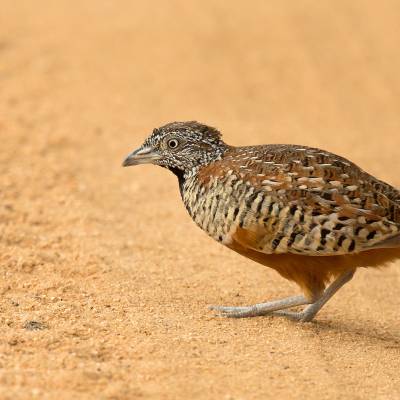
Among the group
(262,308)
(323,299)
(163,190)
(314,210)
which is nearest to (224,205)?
(314,210)

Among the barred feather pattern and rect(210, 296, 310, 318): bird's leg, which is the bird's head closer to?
the barred feather pattern

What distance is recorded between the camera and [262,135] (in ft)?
47.1

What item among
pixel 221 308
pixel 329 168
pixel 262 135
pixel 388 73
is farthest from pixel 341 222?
pixel 388 73

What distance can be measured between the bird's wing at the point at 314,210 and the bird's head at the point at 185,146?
574 mm

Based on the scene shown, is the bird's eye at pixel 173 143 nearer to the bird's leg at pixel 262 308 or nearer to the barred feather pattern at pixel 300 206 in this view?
the barred feather pattern at pixel 300 206

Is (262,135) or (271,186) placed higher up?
(262,135)

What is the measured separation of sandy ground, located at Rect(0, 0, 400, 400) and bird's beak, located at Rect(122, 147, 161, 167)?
1.09 meters

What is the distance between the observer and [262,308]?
7223 mm

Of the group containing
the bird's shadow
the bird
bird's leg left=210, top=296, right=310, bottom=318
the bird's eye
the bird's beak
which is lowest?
the bird's shadow

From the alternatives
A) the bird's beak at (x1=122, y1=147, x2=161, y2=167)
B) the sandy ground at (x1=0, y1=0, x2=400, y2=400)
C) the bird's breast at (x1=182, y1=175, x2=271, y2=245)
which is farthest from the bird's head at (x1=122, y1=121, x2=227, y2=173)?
the sandy ground at (x1=0, y1=0, x2=400, y2=400)

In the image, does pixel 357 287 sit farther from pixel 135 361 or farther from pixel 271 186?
pixel 135 361

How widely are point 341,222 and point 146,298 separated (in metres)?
1.86

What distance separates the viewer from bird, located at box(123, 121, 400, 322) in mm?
6555

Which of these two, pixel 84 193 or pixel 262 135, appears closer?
pixel 84 193
